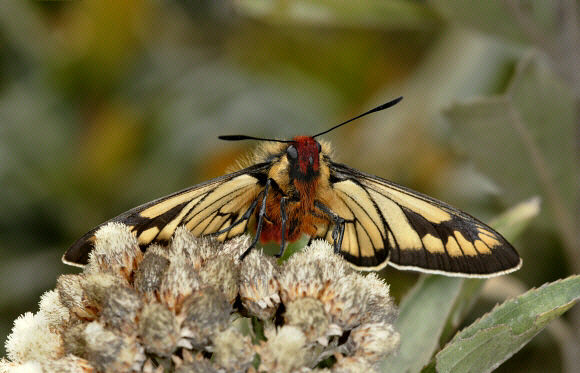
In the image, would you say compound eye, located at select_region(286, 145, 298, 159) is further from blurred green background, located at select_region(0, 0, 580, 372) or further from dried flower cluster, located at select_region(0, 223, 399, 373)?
blurred green background, located at select_region(0, 0, 580, 372)

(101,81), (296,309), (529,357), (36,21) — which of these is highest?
(36,21)

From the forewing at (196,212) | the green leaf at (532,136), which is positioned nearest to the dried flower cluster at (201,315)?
the forewing at (196,212)

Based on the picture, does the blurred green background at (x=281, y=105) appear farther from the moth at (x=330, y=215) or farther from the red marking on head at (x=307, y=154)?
the red marking on head at (x=307, y=154)

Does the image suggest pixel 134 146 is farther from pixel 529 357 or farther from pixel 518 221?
pixel 529 357

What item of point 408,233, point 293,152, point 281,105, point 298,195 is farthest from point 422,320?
point 281,105

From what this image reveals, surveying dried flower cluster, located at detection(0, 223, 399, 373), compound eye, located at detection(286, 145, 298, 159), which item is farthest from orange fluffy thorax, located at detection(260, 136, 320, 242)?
dried flower cluster, located at detection(0, 223, 399, 373)

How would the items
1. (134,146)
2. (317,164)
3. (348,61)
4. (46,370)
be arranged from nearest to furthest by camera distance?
1. (46,370)
2. (317,164)
3. (134,146)
4. (348,61)

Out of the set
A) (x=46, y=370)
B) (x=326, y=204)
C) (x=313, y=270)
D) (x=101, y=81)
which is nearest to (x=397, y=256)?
(x=326, y=204)
